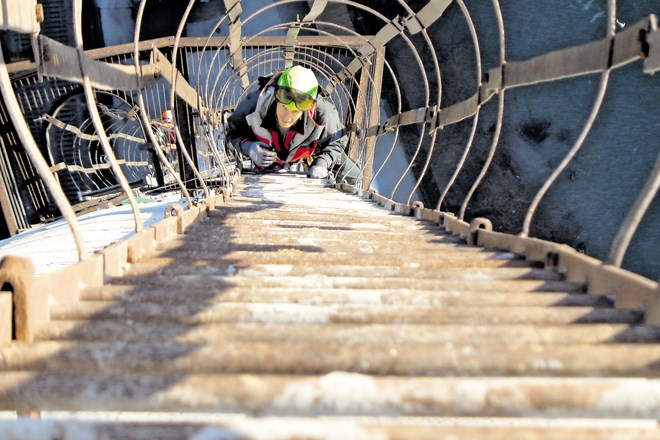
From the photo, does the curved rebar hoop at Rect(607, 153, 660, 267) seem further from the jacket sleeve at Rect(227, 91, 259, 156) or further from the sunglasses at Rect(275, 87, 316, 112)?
the jacket sleeve at Rect(227, 91, 259, 156)

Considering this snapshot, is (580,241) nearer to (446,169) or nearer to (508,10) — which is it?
(446,169)

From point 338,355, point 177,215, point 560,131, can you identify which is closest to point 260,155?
point 177,215

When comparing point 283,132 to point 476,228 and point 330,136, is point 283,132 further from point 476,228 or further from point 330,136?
point 476,228

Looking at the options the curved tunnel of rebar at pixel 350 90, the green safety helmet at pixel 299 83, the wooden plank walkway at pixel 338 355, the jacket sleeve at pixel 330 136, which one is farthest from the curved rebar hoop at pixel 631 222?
the jacket sleeve at pixel 330 136

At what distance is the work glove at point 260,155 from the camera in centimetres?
569

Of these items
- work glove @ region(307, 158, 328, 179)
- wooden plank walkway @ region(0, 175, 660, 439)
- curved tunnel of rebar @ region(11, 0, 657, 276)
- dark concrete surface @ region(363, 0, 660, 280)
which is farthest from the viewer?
dark concrete surface @ region(363, 0, 660, 280)

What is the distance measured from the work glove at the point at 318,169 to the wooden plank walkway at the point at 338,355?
4354mm

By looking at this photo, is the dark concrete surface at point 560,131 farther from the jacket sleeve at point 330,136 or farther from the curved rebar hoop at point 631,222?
the curved rebar hoop at point 631,222

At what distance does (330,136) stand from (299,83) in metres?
1.61

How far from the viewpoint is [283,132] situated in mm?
6020

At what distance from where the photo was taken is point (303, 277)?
1.47 meters

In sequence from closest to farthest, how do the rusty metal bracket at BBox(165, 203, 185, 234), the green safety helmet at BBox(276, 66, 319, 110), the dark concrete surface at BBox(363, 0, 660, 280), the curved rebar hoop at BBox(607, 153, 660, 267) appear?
the curved rebar hoop at BBox(607, 153, 660, 267) < the rusty metal bracket at BBox(165, 203, 185, 234) < the green safety helmet at BBox(276, 66, 319, 110) < the dark concrete surface at BBox(363, 0, 660, 280)

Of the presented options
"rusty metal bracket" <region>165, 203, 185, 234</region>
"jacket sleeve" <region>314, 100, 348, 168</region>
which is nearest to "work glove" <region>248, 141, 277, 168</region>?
"jacket sleeve" <region>314, 100, 348, 168</region>

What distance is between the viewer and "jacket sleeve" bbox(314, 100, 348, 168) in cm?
616
